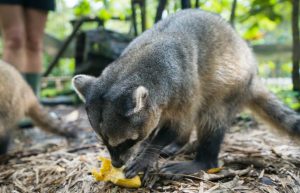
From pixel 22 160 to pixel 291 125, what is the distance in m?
3.43

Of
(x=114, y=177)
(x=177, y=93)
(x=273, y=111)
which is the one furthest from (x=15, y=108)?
(x=273, y=111)

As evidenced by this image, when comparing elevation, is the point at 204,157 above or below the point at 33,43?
below

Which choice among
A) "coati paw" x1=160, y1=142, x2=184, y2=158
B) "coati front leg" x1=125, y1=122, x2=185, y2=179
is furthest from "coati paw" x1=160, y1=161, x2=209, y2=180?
"coati paw" x1=160, y1=142, x2=184, y2=158

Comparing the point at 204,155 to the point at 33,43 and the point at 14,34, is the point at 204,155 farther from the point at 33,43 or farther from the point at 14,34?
the point at 33,43

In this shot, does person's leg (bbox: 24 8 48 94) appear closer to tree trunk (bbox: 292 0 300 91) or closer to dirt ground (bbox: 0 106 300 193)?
dirt ground (bbox: 0 106 300 193)

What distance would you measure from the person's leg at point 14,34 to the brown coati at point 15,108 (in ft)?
3.09

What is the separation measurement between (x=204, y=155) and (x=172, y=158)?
0.67m

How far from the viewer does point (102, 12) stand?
853 centimetres

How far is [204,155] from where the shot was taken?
4.71 m

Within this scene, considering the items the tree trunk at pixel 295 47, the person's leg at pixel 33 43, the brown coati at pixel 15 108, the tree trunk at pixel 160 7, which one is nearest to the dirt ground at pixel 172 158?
the brown coati at pixel 15 108

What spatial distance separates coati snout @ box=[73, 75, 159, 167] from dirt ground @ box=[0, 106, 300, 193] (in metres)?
0.52

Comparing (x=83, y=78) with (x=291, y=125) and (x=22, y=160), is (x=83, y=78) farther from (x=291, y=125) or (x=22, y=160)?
(x=291, y=125)

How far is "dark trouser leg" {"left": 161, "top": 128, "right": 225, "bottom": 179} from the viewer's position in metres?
4.62

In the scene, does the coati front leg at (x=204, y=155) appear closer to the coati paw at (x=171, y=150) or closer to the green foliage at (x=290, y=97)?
the coati paw at (x=171, y=150)
